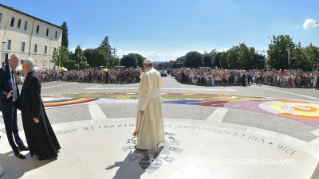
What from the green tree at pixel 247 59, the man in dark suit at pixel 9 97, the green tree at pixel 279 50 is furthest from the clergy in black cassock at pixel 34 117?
the green tree at pixel 247 59

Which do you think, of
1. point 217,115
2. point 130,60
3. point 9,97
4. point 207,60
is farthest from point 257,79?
point 130,60

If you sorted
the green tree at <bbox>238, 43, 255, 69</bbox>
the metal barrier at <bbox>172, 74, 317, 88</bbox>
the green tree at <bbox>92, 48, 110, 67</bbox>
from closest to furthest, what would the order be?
the metal barrier at <bbox>172, 74, 317, 88</bbox> < the green tree at <bbox>238, 43, 255, 69</bbox> < the green tree at <bbox>92, 48, 110, 67</bbox>

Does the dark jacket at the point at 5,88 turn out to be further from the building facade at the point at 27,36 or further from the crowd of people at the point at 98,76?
the building facade at the point at 27,36

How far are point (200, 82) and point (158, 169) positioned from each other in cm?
2153

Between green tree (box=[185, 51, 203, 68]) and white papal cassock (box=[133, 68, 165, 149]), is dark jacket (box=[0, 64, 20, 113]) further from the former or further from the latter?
green tree (box=[185, 51, 203, 68])

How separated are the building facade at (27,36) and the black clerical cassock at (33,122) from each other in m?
35.3

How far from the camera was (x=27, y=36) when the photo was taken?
1750 inches

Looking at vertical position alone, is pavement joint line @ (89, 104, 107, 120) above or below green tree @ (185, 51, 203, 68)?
below

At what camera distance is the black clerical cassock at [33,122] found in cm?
365

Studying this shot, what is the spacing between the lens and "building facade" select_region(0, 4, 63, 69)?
38250 millimetres

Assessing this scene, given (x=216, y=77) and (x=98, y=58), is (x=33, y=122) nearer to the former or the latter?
(x=216, y=77)

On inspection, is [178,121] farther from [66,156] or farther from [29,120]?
[29,120]

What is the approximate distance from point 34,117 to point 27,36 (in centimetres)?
4913

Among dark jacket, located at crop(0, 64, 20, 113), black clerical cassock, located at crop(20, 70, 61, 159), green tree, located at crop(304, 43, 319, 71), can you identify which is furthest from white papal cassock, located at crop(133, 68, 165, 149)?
green tree, located at crop(304, 43, 319, 71)
